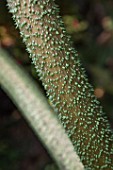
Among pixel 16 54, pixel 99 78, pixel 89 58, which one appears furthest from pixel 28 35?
pixel 99 78

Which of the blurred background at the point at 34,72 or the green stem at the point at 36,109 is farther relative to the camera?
the blurred background at the point at 34,72

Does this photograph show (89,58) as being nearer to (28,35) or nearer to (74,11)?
(74,11)

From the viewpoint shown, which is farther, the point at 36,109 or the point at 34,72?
the point at 34,72

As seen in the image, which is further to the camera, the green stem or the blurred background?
the blurred background
